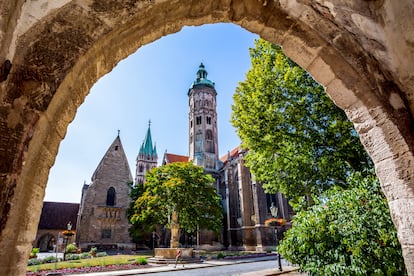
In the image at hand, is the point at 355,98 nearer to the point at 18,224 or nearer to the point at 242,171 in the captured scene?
the point at 18,224

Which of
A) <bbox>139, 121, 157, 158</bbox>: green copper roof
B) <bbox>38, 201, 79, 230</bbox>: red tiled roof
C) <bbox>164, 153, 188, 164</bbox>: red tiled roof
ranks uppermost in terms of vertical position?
<bbox>139, 121, 157, 158</bbox>: green copper roof

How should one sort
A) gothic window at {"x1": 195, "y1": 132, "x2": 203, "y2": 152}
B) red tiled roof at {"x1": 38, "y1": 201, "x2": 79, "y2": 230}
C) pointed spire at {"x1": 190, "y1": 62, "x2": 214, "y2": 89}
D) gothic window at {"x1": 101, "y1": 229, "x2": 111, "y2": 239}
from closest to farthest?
gothic window at {"x1": 101, "y1": 229, "x2": 111, "y2": 239} → red tiled roof at {"x1": 38, "y1": 201, "x2": 79, "y2": 230} → gothic window at {"x1": 195, "y1": 132, "x2": 203, "y2": 152} → pointed spire at {"x1": 190, "y1": 62, "x2": 214, "y2": 89}

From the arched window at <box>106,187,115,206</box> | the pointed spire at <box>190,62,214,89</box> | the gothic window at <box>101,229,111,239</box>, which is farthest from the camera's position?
the pointed spire at <box>190,62,214,89</box>

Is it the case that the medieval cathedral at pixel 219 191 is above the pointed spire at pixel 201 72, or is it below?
below

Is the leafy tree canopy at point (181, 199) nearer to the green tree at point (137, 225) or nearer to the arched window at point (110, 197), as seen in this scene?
the green tree at point (137, 225)

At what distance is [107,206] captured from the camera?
1085 inches

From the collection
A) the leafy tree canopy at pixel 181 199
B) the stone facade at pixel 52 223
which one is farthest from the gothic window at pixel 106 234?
the stone facade at pixel 52 223

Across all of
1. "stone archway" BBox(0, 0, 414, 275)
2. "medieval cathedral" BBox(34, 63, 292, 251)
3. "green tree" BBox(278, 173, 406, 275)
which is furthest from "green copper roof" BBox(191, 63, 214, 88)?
"stone archway" BBox(0, 0, 414, 275)

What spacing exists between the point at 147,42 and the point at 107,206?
94.6ft

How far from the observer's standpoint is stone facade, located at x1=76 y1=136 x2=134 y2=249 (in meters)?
26.4

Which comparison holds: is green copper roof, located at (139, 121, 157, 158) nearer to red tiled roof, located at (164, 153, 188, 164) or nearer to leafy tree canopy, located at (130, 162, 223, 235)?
red tiled roof, located at (164, 153, 188, 164)

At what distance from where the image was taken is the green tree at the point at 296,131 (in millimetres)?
6953

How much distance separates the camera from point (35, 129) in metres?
1.25

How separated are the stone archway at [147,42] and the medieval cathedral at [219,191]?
2499cm
